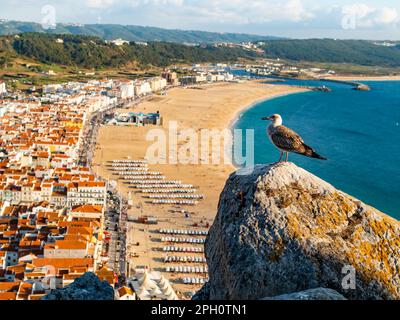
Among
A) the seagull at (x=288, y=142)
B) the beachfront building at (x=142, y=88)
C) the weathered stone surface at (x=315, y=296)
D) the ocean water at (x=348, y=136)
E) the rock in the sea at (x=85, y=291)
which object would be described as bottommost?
the ocean water at (x=348, y=136)

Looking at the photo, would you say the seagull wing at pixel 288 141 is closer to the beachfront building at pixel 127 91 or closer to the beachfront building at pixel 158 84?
the beachfront building at pixel 127 91

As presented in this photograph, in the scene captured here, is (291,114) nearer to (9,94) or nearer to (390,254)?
(9,94)

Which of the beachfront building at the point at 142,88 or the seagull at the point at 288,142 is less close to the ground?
the seagull at the point at 288,142

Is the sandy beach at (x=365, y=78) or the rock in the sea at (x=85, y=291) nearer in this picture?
the rock in the sea at (x=85, y=291)

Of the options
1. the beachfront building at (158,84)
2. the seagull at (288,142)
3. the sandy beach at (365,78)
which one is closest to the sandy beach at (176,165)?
the beachfront building at (158,84)

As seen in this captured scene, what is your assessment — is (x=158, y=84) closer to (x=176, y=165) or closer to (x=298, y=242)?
(x=176, y=165)

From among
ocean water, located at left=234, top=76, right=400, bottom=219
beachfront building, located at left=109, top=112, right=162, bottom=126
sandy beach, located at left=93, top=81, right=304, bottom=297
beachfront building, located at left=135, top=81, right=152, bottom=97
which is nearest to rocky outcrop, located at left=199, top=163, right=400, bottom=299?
sandy beach, located at left=93, top=81, right=304, bottom=297
